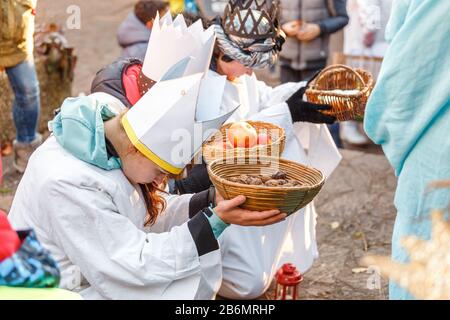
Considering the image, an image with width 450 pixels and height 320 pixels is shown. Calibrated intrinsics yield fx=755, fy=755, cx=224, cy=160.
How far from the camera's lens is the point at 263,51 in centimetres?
357

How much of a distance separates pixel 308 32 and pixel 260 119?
1963mm

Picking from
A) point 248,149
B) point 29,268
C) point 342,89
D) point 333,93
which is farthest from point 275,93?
point 29,268

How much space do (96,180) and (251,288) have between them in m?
1.36

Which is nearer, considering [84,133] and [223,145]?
[84,133]

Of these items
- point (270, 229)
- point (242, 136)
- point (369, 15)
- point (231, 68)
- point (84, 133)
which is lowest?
point (270, 229)

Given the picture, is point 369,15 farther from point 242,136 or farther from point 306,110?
point 242,136

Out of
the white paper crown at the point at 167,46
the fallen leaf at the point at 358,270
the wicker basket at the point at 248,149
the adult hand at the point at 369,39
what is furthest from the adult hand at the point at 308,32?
the white paper crown at the point at 167,46

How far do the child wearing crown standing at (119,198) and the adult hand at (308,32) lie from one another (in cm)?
291

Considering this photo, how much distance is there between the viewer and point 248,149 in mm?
3135

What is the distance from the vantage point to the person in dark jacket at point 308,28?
548cm

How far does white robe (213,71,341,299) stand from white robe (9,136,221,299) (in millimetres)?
945
